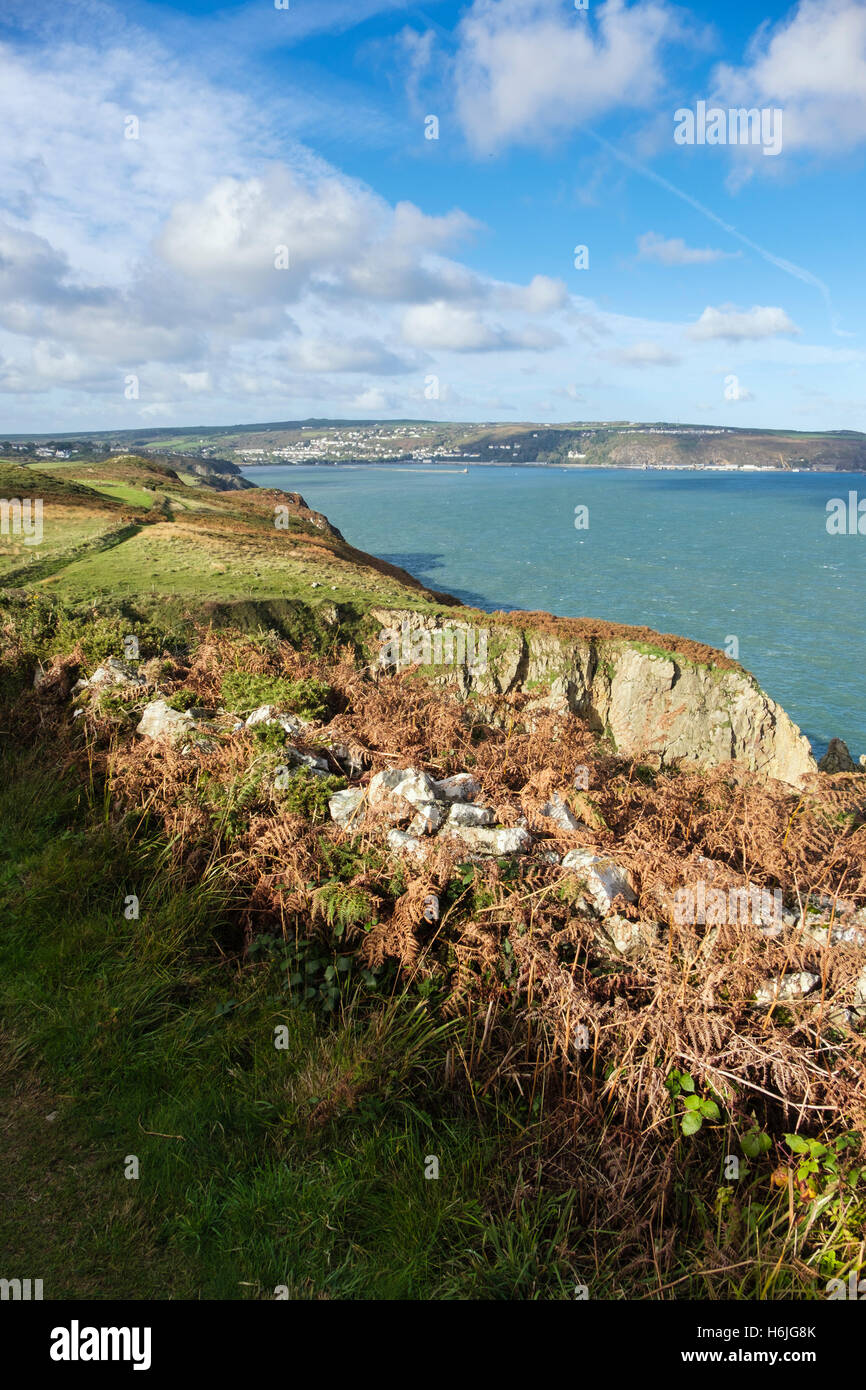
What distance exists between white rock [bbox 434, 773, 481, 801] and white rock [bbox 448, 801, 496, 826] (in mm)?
341

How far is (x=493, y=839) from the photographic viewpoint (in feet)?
18.4

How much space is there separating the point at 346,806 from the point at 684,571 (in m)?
76.4

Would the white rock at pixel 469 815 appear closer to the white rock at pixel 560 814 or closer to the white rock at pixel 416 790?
the white rock at pixel 416 790

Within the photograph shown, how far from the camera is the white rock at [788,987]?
4.47m

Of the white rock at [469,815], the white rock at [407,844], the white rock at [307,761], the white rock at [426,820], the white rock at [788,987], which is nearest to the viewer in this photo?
the white rock at [788,987]

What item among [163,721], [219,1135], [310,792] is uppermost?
[163,721]

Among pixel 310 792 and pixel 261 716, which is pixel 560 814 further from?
pixel 261 716

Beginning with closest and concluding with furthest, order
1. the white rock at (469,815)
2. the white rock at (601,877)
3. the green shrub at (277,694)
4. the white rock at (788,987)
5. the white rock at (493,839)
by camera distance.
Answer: the white rock at (788,987) < the white rock at (601,877) < the white rock at (493,839) < the white rock at (469,815) < the green shrub at (277,694)

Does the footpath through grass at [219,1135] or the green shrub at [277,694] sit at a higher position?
the green shrub at [277,694]

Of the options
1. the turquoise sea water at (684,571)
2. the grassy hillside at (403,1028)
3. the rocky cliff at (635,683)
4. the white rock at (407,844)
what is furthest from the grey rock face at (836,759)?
the white rock at (407,844)

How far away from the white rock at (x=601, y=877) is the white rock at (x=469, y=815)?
0.76 metres

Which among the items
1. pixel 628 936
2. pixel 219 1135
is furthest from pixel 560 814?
pixel 219 1135
